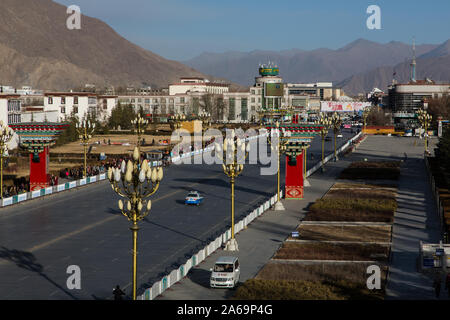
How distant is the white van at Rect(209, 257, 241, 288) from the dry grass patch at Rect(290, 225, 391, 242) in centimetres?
1108

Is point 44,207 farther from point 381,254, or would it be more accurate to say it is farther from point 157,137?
point 157,137

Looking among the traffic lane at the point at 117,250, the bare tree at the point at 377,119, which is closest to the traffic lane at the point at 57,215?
the traffic lane at the point at 117,250

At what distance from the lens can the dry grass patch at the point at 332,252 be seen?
1416 inches

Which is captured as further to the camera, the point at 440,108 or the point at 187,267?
the point at 440,108

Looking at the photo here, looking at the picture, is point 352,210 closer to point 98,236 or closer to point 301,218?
point 301,218

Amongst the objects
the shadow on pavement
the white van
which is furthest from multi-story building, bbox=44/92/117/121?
the white van

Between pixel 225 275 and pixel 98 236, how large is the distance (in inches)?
543

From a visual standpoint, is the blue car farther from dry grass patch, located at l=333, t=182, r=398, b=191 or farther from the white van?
the white van

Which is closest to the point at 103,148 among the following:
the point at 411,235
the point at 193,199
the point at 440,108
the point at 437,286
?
the point at 193,199

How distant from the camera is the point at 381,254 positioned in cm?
3650

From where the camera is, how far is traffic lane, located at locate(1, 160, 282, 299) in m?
30.8

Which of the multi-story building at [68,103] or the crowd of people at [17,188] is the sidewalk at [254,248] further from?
the multi-story building at [68,103]

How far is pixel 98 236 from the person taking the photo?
41.4 m

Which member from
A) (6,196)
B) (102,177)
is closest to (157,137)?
(102,177)
